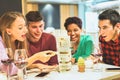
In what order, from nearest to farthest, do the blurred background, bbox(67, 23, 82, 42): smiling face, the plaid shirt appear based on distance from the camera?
1. the plaid shirt
2. bbox(67, 23, 82, 42): smiling face
3. the blurred background

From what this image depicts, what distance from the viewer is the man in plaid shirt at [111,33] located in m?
2.24

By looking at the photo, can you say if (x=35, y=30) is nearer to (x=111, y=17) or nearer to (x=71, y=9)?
(x=111, y=17)

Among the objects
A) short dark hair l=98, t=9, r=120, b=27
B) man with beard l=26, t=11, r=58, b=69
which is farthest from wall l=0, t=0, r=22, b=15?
short dark hair l=98, t=9, r=120, b=27

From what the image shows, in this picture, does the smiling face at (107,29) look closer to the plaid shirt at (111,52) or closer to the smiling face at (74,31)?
the plaid shirt at (111,52)

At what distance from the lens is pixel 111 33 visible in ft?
7.44

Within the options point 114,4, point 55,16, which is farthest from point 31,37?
point 55,16

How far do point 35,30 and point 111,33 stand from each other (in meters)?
0.78

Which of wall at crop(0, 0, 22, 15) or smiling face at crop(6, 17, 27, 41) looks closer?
smiling face at crop(6, 17, 27, 41)

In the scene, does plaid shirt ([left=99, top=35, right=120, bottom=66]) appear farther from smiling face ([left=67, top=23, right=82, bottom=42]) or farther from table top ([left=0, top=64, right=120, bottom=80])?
table top ([left=0, top=64, right=120, bottom=80])

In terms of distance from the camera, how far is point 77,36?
2531mm

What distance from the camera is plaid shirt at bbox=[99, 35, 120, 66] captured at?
2351 mm

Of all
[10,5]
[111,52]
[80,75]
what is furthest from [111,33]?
[10,5]

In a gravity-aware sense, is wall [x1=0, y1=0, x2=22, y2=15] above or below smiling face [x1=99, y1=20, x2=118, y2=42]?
above

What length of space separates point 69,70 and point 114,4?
11.8 feet
